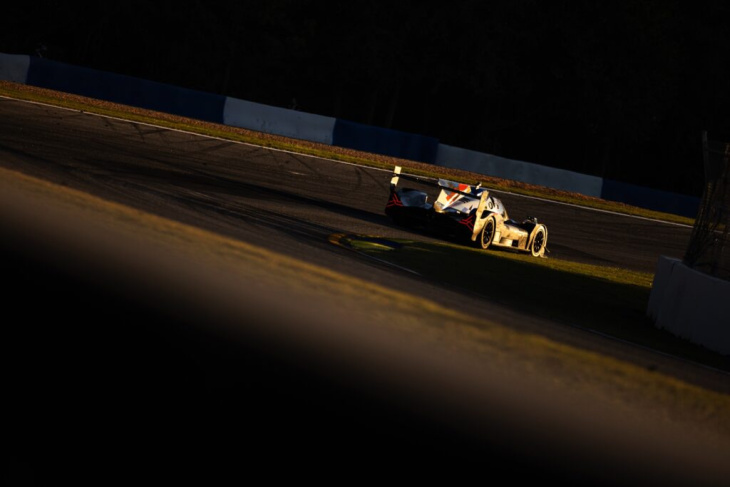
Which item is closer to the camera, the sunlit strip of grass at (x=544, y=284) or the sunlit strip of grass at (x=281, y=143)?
the sunlit strip of grass at (x=544, y=284)

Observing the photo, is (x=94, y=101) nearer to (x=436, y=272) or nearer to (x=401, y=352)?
(x=436, y=272)

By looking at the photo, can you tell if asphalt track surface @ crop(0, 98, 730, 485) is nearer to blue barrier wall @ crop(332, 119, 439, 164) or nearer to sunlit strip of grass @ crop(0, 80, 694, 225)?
sunlit strip of grass @ crop(0, 80, 694, 225)

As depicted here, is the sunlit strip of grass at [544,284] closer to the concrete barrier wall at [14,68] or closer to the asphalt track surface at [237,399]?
the asphalt track surface at [237,399]

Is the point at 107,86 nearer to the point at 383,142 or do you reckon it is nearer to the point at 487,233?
the point at 383,142

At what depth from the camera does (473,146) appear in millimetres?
59375

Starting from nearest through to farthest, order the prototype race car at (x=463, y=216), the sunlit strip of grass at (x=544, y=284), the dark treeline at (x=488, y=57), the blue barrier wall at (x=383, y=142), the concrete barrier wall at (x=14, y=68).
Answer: the sunlit strip of grass at (x=544, y=284), the prototype race car at (x=463, y=216), the concrete barrier wall at (x=14, y=68), the blue barrier wall at (x=383, y=142), the dark treeline at (x=488, y=57)

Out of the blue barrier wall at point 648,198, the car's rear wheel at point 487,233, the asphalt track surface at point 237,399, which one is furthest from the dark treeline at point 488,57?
the asphalt track surface at point 237,399

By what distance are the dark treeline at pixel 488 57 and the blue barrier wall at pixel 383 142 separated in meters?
15.7

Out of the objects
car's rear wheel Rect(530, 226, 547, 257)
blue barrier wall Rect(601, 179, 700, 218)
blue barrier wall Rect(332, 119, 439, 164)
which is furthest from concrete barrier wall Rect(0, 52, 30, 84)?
car's rear wheel Rect(530, 226, 547, 257)

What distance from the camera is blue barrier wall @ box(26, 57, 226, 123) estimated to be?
3725 cm

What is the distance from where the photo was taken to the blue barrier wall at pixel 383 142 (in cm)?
3891

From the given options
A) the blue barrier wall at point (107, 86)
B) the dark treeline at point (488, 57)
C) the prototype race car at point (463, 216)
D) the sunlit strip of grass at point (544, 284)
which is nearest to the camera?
the sunlit strip of grass at point (544, 284)

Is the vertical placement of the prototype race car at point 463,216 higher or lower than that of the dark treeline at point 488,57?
lower

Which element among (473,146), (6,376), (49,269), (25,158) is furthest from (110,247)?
(473,146)
